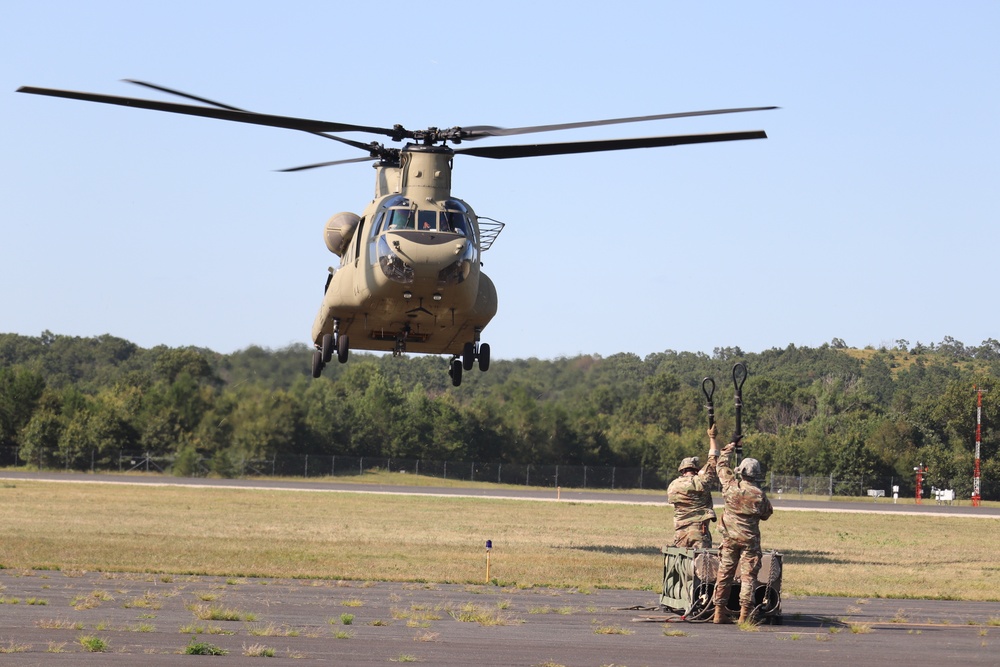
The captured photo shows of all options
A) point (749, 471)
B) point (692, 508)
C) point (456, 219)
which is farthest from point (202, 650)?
point (456, 219)

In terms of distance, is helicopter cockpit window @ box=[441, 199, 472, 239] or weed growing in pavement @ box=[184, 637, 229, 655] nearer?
weed growing in pavement @ box=[184, 637, 229, 655]

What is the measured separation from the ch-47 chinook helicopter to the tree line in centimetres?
2967

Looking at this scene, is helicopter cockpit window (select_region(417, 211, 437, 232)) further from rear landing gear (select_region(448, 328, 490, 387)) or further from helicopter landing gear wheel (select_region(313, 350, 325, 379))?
helicopter landing gear wheel (select_region(313, 350, 325, 379))

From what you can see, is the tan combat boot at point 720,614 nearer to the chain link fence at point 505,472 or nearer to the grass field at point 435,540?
the grass field at point 435,540

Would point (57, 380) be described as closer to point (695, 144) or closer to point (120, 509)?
point (120, 509)

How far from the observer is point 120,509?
44.7 metres

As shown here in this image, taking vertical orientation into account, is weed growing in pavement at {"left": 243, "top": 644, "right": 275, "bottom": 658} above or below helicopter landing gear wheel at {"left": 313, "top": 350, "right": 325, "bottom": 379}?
below

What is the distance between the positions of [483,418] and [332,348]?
61.0 m

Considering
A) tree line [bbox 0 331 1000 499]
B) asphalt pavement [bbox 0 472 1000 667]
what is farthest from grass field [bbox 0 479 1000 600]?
tree line [bbox 0 331 1000 499]

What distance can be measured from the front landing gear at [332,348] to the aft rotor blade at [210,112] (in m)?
4.85

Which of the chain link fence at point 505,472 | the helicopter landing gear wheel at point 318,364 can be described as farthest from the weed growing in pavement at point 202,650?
the chain link fence at point 505,472

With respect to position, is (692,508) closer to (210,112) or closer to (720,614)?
(720,614)

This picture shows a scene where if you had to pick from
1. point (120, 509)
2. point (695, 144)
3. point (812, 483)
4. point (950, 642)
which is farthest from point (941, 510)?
point (950, 642)

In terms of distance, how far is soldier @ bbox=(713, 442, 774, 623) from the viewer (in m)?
16.0
